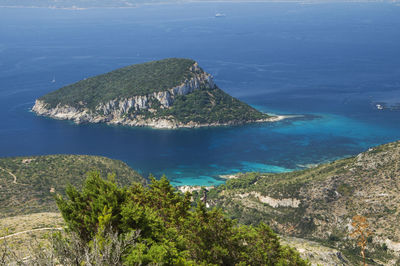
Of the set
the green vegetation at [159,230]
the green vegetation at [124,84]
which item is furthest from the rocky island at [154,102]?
the green vegetation at [159,230]

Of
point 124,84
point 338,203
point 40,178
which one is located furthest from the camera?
point 124,84

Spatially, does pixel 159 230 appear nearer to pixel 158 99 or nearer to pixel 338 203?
pixel 338 203

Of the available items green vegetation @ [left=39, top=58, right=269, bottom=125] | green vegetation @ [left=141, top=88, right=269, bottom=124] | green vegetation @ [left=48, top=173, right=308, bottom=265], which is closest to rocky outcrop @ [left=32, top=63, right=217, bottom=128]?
green vegetation @ [left=39, top=58, right=269, bottom=125]

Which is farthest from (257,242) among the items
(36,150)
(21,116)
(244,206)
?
(21,116)

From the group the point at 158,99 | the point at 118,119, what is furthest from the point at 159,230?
the point at 158,99

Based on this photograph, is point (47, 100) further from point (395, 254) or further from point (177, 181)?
point (395, 254)

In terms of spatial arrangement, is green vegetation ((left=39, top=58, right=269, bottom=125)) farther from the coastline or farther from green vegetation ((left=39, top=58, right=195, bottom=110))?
the coastline

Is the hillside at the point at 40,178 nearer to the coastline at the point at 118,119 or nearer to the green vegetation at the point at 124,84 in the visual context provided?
the coastline at the point at 118,119

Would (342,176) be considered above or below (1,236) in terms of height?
below
